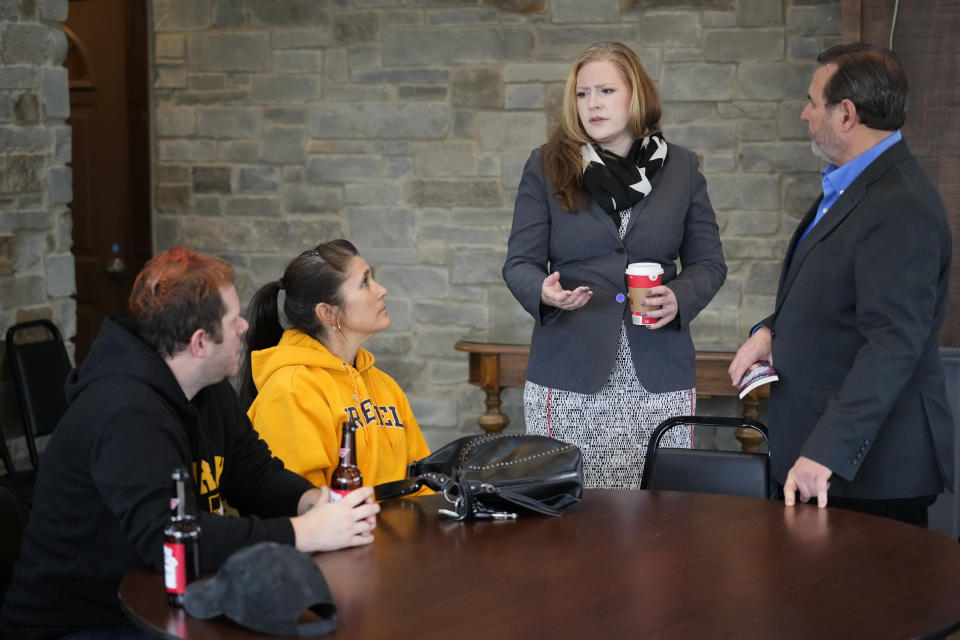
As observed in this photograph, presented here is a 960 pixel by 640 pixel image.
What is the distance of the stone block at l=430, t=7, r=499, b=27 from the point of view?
4871mm

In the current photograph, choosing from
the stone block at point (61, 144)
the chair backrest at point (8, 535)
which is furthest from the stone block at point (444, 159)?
the chair backrest at point (8, 535)

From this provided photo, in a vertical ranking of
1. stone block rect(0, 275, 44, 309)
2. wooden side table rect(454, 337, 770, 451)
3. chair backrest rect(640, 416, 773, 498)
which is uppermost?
stone block rect(0, 275, 44, 309)

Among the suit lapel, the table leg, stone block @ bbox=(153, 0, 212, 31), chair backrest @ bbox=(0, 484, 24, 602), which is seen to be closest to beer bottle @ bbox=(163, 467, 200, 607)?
chair backrest @ bbox=(0, 484, 24, 602)

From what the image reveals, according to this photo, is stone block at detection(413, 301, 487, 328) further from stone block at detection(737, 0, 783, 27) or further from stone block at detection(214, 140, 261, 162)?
stone block at detection(737, 0, 783, 27)

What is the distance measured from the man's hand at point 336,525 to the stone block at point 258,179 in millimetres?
3338

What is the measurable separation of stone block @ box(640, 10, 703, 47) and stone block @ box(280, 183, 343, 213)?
4.83 ft

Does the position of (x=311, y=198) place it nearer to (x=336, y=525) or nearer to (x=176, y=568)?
(x=336, y=525)

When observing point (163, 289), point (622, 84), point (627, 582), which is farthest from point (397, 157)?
point (627, 582)

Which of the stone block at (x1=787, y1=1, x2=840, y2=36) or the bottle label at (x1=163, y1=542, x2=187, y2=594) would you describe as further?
the stone block at (x1=787, y1=1, x2=840, y2=36)

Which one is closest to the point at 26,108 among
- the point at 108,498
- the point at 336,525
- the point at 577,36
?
the point at 577,36

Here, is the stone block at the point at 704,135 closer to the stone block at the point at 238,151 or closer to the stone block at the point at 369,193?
the stone block at the point at 369,193

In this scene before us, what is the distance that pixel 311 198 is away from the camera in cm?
517

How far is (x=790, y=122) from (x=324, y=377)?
2623mm

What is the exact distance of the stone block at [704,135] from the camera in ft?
15.4
